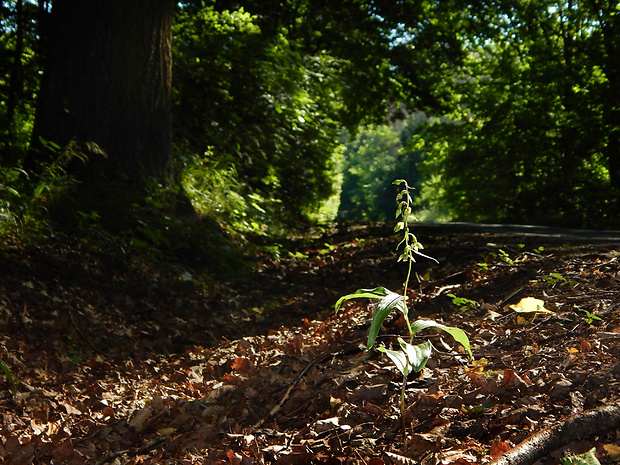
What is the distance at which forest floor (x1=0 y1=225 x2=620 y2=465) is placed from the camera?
7.44 feet

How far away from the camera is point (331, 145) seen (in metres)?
14.3

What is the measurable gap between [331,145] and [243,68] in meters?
4.50

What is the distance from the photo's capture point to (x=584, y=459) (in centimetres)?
172

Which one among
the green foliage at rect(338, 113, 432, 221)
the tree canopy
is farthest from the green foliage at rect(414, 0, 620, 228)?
the green foliage at rect(338, 113, 432, 221)

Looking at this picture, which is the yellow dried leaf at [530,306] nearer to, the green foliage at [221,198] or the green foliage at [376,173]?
the green foliage at [221,198]

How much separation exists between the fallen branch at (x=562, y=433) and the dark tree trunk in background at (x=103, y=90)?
210 inches

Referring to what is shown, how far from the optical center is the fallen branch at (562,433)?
1854mm

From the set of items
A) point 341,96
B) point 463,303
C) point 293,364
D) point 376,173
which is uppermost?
point 341,96

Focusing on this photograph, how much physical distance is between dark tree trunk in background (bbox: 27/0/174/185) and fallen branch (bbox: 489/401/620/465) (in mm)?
5337

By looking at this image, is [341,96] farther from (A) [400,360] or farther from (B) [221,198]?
(A) [400,360]

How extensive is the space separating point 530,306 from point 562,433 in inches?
69.9

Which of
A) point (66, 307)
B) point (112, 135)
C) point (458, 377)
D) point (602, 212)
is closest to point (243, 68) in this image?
point (112, 135)

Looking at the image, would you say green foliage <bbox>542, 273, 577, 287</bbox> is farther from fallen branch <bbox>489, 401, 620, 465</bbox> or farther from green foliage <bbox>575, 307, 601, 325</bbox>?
fallen branch <bbox>489, 401, 620, 465</bbox>

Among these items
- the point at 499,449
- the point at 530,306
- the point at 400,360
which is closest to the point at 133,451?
the point at 400,360
